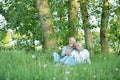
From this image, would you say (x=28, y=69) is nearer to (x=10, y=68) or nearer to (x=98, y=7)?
(x=10, y=68)

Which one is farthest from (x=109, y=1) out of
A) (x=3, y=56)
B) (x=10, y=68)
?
(x=10, y=68)

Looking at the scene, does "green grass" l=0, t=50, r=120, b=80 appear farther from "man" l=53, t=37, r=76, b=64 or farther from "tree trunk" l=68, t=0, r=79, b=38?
"tree trunk" l=68, t=0, r=79, b=38

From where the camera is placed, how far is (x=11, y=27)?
77.4 feet

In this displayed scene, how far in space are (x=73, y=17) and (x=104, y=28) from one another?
299cm

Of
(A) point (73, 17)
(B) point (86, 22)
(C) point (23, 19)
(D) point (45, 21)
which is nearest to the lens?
(D) point (45, 21)

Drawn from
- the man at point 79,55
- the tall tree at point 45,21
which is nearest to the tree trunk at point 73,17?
the tall tree at point 45,21

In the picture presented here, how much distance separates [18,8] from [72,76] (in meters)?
11.7

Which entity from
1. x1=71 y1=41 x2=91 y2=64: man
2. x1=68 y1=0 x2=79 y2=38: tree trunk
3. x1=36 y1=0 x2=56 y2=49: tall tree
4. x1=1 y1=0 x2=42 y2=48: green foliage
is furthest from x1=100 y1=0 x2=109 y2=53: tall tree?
x1=71 y1=41 x2=91 y2=64: man

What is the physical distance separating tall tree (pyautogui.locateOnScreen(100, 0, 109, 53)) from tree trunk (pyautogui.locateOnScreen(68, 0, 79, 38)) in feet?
6.02

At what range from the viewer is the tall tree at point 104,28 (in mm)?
24172

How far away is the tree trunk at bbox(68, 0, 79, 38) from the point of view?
21.9 meters

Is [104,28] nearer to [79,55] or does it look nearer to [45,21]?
[45,21]

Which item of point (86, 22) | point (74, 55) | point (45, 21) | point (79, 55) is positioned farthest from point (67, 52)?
point (86, 22)

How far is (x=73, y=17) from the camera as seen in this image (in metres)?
22.7
